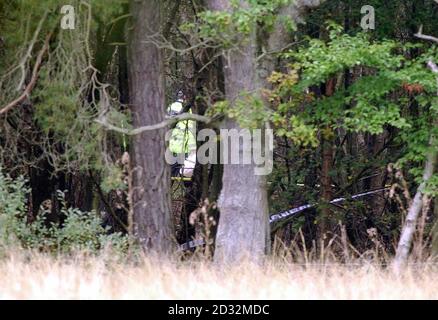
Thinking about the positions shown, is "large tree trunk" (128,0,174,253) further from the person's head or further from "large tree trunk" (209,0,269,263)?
the person's head

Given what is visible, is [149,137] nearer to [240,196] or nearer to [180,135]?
[240,196]

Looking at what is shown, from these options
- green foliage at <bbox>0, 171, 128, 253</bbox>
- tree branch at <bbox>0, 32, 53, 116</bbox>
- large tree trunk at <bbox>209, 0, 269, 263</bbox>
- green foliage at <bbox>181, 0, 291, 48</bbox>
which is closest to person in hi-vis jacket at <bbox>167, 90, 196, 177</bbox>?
large tree trunk at <bbox>209, 0, 269, 263</bbox>

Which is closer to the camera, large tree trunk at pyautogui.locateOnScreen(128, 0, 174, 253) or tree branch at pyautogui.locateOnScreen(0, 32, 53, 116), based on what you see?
tree branch at pyautogui.locateOnScreen(0, 32, 53, 116)

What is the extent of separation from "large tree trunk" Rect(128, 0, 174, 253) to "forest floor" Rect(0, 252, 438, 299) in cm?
520

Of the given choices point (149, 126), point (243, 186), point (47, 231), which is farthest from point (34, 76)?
point (243, 186)

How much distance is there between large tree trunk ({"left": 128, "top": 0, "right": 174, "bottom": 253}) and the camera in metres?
14.1

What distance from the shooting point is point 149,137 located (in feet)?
47.1

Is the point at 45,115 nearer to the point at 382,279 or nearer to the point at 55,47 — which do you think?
the point at 55,47

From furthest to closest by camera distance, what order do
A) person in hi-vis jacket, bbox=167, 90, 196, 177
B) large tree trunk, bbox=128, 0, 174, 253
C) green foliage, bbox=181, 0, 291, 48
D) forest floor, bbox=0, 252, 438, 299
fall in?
person in hi-vis jacket, bbox=167, 90, 196, 177 → large tree trunk, bbox=128, 0, 174, 253 → green foliage, bbox=181, 0, 291, 48 → forest floor, bbox=0, 252, 438, 299

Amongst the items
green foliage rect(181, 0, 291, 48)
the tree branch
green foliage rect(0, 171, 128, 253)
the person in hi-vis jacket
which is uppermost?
green foliage rect(181, 0, 291, 48)

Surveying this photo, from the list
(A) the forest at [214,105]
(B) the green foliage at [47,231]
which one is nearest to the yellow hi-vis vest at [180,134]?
(A) the forest at [214,105]

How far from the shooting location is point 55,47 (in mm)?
13406

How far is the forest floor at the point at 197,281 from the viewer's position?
7129mm
